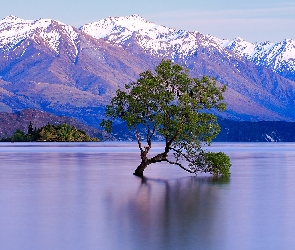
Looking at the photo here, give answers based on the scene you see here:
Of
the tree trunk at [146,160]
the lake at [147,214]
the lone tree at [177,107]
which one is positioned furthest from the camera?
the tree trunk at [146,160]

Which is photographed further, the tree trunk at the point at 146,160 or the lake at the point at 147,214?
the tree trunk at the point at 146,160

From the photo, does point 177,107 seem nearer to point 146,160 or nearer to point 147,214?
point 146,160

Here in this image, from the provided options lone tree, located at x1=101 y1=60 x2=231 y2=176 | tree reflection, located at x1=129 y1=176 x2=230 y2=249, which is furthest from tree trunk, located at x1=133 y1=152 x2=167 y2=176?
tree reflection, located at x1=129 y1=176 x2=230 y2=249

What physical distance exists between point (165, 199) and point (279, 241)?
55.5 ft

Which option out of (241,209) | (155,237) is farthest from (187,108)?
(155,237)

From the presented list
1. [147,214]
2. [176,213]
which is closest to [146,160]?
[176,213]

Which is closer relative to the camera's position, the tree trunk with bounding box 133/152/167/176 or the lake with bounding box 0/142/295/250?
the lake with bounding box 0/142/295/250

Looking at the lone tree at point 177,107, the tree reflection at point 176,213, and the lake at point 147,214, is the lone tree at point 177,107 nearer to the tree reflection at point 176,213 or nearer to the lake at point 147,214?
the lake at point 147,214

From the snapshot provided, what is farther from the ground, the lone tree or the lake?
the lone tree

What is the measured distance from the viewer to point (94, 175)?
7444 cm

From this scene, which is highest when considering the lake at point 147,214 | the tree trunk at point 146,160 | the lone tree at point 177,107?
the lone tree at point 177,107

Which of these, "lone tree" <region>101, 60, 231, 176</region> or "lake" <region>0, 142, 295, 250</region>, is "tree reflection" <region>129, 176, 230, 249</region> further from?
"lone tree" <region>101, 60, 231, 176</region>

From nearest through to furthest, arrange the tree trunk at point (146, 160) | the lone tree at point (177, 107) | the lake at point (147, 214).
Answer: the lake at point (147, 214), the lone tree at point (177, 107), the tree trunk at point (146, 160)

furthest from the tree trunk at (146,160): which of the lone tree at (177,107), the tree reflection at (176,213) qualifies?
the tree reflection at (176,213)
